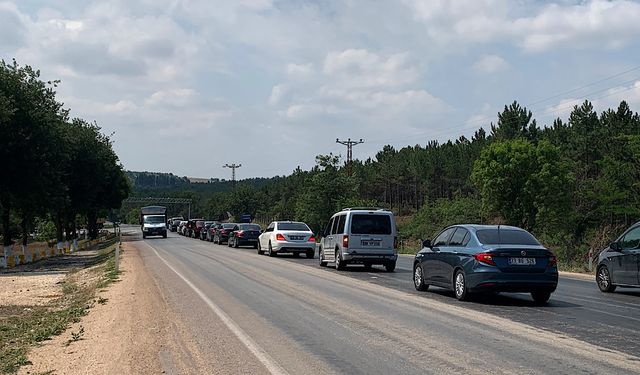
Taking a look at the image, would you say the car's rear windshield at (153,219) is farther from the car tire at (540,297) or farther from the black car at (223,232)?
the car tire at (540,297)

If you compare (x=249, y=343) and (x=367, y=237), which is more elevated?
(x=367, y=237)

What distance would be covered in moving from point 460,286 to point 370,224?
356 inches

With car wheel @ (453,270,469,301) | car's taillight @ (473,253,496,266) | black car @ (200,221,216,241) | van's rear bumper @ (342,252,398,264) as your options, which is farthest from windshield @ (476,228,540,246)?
black car @ (200,221,216,241)

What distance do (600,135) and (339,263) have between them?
56777 millimetres

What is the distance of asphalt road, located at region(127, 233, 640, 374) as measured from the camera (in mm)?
8164

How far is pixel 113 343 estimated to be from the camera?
1005 centimetres

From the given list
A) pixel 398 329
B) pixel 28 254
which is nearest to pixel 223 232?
pixel 28 254

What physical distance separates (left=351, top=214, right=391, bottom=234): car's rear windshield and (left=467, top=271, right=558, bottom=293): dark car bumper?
9570 millimetres

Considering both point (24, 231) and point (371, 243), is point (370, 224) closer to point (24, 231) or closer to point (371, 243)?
point (371, 243)

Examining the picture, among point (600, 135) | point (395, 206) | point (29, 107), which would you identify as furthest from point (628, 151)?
point (395, 206)

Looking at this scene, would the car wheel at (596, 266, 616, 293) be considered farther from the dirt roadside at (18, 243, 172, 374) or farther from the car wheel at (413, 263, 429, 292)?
the dirt roadside at (18, 243, 172, 374)

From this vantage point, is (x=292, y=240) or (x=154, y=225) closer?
(x=292, y=240)

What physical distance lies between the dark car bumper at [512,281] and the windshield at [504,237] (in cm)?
72

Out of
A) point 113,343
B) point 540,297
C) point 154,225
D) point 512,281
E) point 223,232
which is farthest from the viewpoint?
point 154,225
